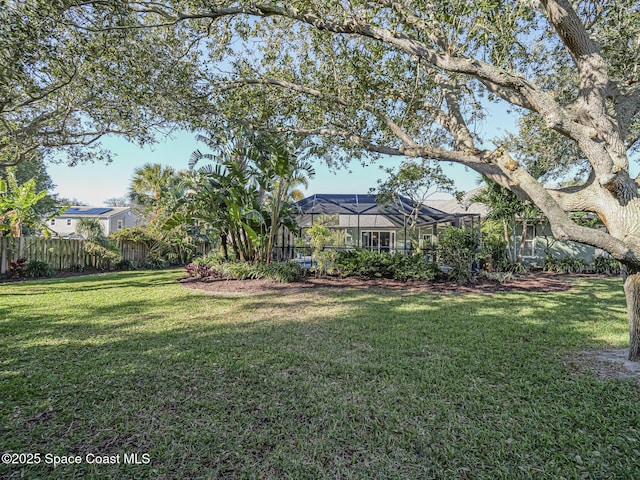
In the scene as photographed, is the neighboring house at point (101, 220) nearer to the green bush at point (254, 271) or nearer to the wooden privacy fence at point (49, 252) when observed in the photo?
the wooden privacy fence at point (49, 252)

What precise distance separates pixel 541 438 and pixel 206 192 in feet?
36.0

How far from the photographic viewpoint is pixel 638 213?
351cm

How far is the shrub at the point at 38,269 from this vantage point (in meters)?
11.9

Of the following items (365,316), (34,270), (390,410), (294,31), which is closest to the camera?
(390,410)

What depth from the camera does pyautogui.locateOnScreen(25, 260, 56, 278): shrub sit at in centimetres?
1188

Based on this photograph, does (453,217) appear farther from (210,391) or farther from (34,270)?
(34,270)

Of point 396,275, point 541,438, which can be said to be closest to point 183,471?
point 541,438

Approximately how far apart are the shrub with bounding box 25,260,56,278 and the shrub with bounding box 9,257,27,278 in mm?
148

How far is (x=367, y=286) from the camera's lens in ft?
33.1

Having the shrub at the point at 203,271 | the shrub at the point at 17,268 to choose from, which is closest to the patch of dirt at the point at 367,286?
the shrub at the point at 203,271

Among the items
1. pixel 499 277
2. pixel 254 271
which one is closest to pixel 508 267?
pixel 499 277

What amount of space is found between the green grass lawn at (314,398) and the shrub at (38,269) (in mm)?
7383

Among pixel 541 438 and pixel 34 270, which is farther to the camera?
pixel 34 270

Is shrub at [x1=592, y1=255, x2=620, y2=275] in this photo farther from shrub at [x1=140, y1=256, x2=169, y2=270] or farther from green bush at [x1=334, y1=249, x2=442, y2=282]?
shrub at [x1=140, y1=256, x2=169, y2=270]
